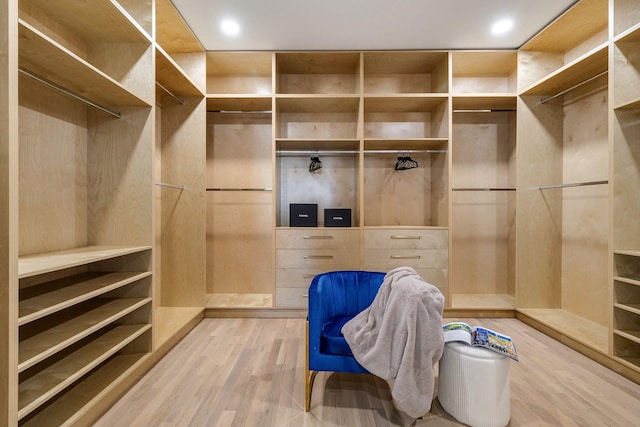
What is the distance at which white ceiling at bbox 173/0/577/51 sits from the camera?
2.56 metres

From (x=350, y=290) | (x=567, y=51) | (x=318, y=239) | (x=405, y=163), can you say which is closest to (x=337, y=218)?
(x=318, y=239)

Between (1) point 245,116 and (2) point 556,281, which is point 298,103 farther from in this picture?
(2) point 556,281

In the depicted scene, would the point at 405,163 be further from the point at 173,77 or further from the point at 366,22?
the point at 173,77

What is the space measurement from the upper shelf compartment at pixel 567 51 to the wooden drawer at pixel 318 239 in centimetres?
220

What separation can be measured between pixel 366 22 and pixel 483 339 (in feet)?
8.44

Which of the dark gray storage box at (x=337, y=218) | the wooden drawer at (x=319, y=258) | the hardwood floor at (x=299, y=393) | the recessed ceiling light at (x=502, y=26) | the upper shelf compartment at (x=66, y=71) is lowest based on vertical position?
the hardwood floor at (x=299, y=393)

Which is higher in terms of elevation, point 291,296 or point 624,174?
point 624,174

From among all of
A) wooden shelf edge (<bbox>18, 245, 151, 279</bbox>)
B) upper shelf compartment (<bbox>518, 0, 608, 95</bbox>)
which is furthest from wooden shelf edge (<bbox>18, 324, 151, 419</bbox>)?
upper shelf compartment (<bbox>518, 0, 608, 95</bbox>)

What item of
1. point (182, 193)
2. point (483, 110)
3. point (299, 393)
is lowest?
point (299, 393)

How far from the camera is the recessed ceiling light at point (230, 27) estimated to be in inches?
110

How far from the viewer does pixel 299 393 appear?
1.99m

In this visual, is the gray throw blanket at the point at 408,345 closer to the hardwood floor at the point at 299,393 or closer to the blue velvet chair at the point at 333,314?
the blue velvet chair at the point at 333,314

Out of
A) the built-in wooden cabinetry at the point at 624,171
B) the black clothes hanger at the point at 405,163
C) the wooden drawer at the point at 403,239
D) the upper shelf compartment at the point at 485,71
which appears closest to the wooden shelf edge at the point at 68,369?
the wooden drawer at the point at 403,239

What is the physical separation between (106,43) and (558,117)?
3.94 metres
